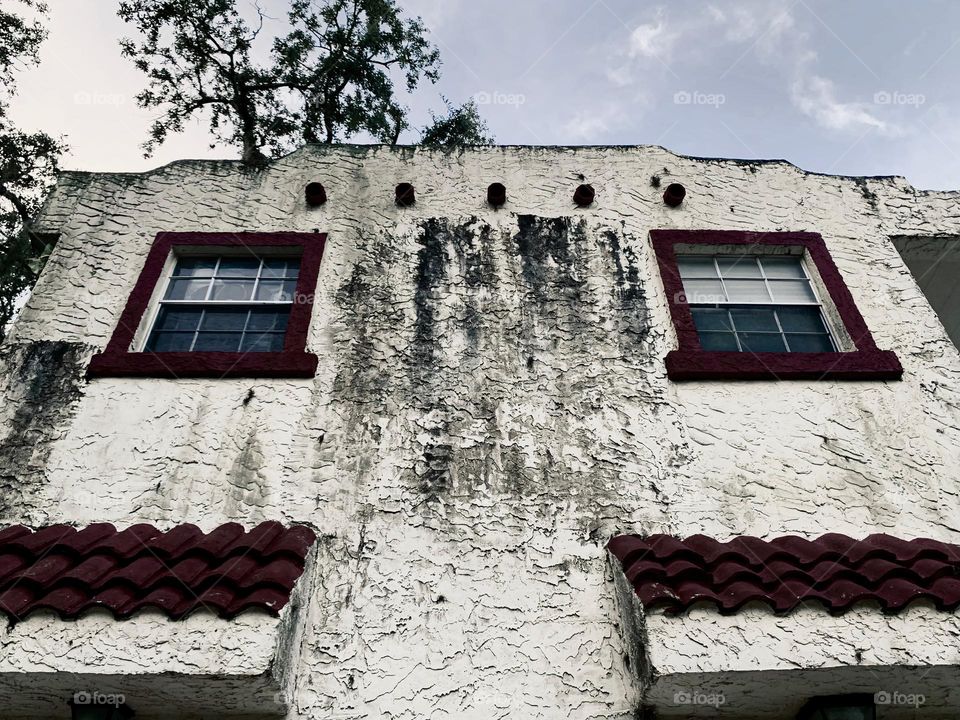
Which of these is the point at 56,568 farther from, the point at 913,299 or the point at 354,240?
the point at 913,299

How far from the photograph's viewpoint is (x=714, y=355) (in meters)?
5.32

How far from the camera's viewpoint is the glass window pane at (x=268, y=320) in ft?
18.9

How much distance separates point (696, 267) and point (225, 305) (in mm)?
4070

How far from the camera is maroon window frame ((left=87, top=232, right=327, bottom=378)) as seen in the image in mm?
5191

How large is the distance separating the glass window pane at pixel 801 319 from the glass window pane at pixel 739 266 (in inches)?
19.0

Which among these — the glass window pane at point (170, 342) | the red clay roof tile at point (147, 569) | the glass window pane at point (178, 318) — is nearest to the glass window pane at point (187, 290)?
the glass window pane at point (178, 318)

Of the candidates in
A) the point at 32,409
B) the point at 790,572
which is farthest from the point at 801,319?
the point at 32,409

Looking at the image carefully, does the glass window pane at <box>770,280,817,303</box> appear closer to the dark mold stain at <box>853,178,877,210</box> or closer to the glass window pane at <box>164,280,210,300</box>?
the dark mold stain at <box>853,178,877,210</box>

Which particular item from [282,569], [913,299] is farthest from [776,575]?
[913,299]

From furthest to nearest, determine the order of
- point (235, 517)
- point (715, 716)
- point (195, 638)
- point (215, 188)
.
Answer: point (215, 188), point (235, 517), point (715, 716), point (195, 638)

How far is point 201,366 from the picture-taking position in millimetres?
5203

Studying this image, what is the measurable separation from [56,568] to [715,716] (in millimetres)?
3560
